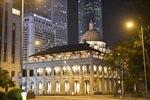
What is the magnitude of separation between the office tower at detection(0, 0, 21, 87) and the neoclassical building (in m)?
31.5

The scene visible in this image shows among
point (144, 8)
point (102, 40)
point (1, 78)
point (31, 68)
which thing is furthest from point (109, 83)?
point (144, 8)

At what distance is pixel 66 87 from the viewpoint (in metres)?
94.7

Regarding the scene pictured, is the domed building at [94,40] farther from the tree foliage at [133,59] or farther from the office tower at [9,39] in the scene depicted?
the office tower at [9,39]

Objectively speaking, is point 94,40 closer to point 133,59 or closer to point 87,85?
point 87,85

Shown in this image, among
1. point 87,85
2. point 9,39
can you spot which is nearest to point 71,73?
point 87,85

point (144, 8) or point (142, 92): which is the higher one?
point (144, 8)

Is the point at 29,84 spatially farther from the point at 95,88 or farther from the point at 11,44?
the point at 11,44

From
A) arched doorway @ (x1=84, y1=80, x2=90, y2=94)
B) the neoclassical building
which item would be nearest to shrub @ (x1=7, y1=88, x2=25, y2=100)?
the neoclassical building

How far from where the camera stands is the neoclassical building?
296ft

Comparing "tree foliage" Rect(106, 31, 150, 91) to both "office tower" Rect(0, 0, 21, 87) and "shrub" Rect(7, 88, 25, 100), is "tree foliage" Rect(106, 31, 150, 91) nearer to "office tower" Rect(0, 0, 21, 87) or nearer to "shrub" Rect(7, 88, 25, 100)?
"shrub" Rect(7, 88, 25, 100)

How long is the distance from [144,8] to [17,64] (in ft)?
126

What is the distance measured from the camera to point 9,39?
5497 centimetres

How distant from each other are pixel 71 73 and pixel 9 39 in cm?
4109

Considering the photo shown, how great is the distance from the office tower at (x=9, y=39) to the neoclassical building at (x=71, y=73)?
1238 inches
